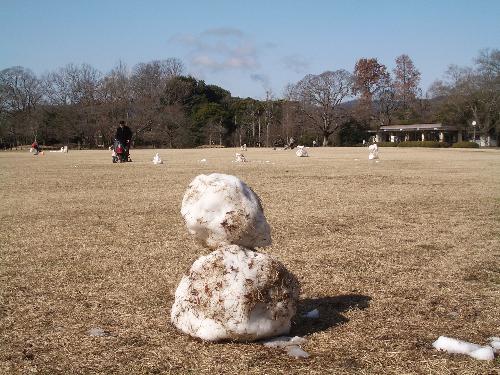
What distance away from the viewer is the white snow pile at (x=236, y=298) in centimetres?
372

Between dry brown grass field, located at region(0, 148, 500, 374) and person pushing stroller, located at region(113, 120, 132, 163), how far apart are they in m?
14.8

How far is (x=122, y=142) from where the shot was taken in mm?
28109

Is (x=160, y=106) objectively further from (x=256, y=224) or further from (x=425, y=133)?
(x=256, y=224)

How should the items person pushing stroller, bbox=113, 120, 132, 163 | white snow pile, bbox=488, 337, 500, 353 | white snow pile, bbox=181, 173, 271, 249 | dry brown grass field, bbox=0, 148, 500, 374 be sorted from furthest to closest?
person pushing stroller, bbox=113, 120, 132, 163, white snow pile, bbox=181, 173, 271, 249, white snow pile, bbox=488, 337, 500, 353, dry brown grass field, bbox=0, 148, 500, 374

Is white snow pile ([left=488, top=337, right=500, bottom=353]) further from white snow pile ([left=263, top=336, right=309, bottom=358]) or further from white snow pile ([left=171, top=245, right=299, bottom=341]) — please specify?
white snow pile ([left=171, top=245, right=299, bottom=341])

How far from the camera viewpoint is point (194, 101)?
83125 mm

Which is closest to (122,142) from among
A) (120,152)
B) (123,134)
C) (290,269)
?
(120,152)

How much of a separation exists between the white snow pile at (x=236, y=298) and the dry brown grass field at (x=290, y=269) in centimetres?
14

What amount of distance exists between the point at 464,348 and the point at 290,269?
8.55 ft

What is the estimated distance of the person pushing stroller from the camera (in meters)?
26.3

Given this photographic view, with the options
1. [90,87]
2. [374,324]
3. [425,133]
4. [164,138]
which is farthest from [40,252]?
[425,133]

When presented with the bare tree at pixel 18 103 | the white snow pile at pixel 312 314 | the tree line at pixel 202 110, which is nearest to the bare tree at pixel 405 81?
the tree line at pixel 202 110

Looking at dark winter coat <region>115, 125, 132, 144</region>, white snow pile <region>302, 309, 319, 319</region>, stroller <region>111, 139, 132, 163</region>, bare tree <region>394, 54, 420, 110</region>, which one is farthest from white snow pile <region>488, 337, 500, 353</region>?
bare tree <region>394, 54, 420, 110</region>

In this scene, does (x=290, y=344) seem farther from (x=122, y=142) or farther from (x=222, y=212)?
(x=122, y=142)
